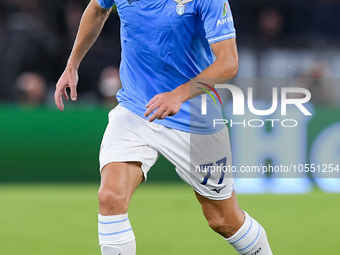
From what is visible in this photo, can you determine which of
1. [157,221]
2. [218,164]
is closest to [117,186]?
[218,164]

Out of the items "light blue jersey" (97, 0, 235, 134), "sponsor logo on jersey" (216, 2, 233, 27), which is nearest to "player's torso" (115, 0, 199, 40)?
"light blue jersey" (97, 0, 235, 134)

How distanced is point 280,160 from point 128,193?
13.8ft

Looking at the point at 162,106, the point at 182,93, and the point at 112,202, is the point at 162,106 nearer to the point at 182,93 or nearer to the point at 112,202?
the point at 182,93

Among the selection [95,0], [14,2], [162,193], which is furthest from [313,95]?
[95,0]

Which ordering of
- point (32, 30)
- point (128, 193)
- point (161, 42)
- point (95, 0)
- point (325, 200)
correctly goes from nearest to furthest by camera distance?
point (128, 193), point (161, 42), point (95, 0), point (325, 200), point (32, 30)

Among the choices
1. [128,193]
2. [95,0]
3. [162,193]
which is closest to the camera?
[128,193]

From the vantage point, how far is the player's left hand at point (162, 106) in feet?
11.3

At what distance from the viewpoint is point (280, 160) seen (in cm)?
764

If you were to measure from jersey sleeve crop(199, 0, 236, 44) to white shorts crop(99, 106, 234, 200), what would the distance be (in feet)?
2.06

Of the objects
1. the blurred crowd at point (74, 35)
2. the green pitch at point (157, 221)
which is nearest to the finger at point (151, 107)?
the green pitch at point (157, 221)

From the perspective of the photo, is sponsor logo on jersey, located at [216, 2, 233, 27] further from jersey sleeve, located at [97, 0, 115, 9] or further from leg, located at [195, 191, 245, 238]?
leg, located at [195, 191, 245, 238]

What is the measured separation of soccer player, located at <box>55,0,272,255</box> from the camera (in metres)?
3.62

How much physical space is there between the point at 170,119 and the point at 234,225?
72cm

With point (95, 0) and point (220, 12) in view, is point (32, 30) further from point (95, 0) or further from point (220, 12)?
point (220, 12)
